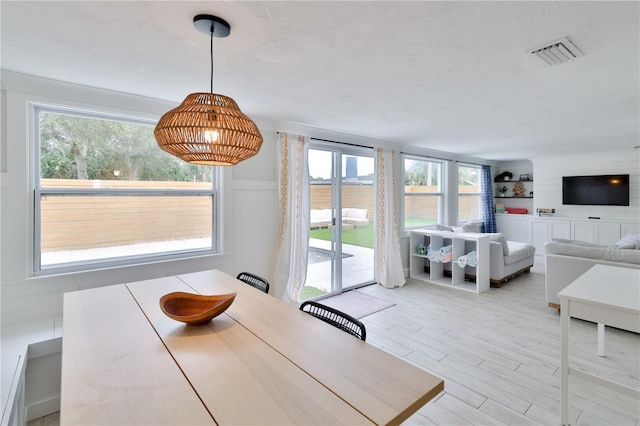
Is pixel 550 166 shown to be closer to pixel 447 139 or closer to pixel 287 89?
pixel 447 139

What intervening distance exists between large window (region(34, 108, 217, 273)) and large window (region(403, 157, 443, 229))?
3.55 metres

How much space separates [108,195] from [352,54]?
7.63ft

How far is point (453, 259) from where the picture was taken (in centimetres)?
484

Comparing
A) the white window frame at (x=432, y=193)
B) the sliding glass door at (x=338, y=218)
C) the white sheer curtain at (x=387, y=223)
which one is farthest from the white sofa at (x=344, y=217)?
the white window frame at (x=432, y=193)

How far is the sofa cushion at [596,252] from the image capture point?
3098 mm

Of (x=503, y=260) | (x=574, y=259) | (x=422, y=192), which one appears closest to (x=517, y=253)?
(x=503, y=260)

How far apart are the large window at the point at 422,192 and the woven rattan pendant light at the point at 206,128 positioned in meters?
4.24

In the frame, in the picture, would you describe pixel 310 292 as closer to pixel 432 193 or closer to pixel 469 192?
pixel 432 193

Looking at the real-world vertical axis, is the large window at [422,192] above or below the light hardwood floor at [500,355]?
above

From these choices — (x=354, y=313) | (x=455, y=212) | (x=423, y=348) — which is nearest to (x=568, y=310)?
(x=423, y=348)

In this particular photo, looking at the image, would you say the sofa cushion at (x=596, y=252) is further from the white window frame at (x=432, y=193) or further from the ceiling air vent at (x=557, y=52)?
the ceiling air vent at (x=557, y=52)

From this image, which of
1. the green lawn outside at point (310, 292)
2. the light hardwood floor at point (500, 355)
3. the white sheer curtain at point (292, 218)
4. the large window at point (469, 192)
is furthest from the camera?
the large window at point (469, 192)

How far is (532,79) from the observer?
2.31 meters

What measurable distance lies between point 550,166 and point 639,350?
500cm
